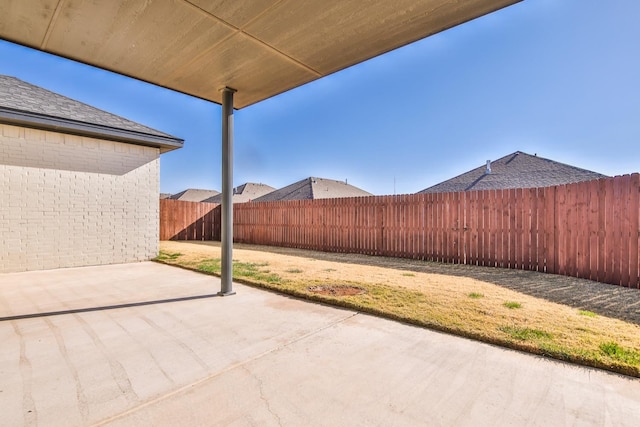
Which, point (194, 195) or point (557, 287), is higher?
point (194, 195)

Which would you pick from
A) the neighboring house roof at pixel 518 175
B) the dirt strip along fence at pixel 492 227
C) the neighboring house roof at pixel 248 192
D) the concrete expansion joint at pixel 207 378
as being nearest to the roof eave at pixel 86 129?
the dirt strip along fence at pixel 492 227

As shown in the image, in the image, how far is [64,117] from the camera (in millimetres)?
6555

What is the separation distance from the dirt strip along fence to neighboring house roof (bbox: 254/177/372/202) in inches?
249

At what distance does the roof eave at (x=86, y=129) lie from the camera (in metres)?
6.00

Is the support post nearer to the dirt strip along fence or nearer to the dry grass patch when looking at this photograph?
the dry grass patch

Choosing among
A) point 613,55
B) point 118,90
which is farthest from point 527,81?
point 118,90

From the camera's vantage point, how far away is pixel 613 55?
7176 mm

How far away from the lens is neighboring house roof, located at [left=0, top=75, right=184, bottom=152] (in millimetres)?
6137

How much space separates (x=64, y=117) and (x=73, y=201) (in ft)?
6.43

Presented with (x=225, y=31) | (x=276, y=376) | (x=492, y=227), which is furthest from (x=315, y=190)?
(x=276, y=376)

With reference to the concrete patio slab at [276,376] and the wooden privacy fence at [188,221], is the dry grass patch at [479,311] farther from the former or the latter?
the wooden privacy fence at [188,221]

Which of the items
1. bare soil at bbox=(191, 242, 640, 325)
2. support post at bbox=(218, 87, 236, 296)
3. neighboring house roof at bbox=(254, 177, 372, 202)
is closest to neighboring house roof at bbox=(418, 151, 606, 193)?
bare soil at bbox=(191, 242, 640, 325)

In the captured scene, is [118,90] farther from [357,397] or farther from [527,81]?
[527,81]

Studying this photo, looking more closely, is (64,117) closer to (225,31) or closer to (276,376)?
(225,31)
